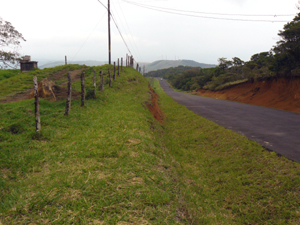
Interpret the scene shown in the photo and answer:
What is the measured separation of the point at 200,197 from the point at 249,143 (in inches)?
141

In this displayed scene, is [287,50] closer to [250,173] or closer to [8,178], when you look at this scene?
[250,173]

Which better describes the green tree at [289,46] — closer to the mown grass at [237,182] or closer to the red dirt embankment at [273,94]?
the red dirt embankment at [273,94]

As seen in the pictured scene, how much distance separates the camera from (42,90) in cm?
1150

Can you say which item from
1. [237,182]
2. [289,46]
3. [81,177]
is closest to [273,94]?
[289,46]

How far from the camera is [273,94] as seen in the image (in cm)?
1989

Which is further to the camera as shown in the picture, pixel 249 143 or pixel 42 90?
pixel 42 90

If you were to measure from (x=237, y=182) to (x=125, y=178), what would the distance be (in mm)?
3716

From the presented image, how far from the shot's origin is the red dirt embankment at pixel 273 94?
16547 mm

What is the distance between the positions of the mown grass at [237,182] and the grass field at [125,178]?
24mm

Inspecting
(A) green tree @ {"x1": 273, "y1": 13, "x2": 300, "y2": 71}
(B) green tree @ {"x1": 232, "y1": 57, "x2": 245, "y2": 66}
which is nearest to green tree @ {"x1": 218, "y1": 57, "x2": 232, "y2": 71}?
(B) green tree @ {"x1": 232, "y1": 57, "x2": 245, "y2": 66}

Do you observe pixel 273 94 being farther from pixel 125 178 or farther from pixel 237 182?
pixel 125 178

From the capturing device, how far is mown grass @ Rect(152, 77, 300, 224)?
4.45 meters

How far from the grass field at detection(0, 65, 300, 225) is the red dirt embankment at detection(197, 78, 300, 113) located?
38.2ft

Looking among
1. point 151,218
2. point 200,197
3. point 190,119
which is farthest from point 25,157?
point 190,119
